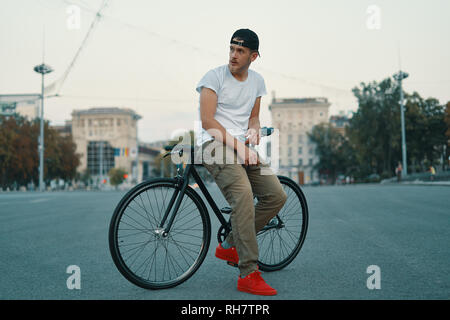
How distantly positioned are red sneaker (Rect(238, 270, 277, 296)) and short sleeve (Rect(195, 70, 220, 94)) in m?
1.28

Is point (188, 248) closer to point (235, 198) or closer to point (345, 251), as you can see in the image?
point (235, 198)

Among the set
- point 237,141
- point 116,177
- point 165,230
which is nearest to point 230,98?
point 237,141

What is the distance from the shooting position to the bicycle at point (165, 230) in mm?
3178

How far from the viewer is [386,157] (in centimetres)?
5941

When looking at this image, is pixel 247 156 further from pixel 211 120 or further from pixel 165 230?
pixel 165 230

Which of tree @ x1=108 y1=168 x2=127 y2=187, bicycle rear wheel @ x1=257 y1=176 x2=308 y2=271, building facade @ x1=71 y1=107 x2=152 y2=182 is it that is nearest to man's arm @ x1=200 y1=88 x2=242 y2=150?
bicycle rear wheel @ x1=257 y1=176 x2=308 y2=271

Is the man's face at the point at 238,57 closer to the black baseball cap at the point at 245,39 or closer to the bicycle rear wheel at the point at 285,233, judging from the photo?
the black baseball cap at the point at 245,39

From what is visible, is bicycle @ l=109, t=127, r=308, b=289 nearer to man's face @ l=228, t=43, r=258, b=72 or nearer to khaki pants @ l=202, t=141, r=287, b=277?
khaki pants @ l=202, t=141, r=287, b=277

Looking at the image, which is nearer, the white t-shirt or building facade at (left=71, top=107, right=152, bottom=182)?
the white t-shirt

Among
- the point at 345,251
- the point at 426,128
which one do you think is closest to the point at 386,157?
the point at 426,128

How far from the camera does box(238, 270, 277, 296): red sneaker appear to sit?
3.06 metres

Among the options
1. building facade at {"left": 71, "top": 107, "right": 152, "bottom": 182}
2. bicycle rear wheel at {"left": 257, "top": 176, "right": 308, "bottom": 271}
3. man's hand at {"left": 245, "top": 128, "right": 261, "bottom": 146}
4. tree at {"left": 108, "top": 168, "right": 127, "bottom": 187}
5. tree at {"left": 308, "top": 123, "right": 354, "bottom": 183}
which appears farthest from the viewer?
building facade at {"left": 71, "top": 107, "right": 152, "bottom": 182}

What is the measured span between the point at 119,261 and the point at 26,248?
9.30 feet

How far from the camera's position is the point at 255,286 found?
3.10m
